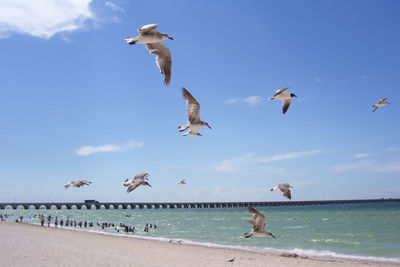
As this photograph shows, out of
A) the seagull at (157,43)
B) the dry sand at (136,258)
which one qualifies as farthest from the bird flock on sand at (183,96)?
the dry sand at (136,258)

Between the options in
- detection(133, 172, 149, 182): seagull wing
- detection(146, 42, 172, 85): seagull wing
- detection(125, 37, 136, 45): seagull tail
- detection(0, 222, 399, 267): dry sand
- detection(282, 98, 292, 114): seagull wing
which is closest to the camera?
detection(125, 37, 136, 45): seagull tail

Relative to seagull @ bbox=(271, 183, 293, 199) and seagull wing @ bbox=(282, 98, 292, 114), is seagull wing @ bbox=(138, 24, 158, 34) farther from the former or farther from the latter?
seagull wing @ bbox=(282, 98, 292, 114)

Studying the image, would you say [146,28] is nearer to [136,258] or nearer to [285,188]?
[285,188]

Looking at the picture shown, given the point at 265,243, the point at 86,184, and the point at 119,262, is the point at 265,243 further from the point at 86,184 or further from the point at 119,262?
the point at 86,184

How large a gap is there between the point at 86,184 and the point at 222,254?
12.4 m

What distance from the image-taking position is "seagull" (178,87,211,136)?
9773 mm

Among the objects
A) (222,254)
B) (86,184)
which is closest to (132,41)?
(86,184)

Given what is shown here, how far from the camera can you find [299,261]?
18.2m

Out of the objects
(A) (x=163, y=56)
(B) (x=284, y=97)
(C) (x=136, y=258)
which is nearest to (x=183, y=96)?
(A) (x=163, y=56)

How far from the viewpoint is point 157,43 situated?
851 cm

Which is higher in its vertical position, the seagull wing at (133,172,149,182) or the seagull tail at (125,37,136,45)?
the seagull tail at (125,37,136,45)

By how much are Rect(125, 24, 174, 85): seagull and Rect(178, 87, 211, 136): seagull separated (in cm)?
135

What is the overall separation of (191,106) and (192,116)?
11.2 inches

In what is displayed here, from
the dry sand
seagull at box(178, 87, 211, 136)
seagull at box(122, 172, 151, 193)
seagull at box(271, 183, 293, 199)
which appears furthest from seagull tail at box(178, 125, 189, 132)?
the dry sand
